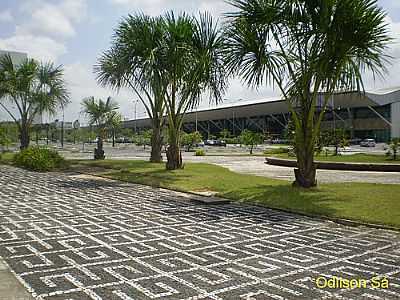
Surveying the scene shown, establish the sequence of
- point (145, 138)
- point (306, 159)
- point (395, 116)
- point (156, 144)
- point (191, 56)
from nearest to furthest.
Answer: point (306, 159)
point (191, 56)
point (156, 144)
point (145, 138)
point (395, 116)

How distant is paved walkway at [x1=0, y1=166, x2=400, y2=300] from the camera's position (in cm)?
438

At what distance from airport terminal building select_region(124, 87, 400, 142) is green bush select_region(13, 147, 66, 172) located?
104 feet

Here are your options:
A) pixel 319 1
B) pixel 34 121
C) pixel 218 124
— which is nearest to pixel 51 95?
pixel 34 121

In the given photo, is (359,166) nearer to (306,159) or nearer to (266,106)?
(306,159)

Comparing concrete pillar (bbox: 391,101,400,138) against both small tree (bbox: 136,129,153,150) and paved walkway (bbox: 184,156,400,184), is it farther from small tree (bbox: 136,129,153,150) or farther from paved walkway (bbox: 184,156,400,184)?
paved walkway (bbox: 184,156,400,184)

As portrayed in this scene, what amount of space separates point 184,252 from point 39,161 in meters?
15.0

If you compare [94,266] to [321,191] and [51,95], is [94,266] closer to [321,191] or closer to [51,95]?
[321,191]

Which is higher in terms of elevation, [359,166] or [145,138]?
[145,138]

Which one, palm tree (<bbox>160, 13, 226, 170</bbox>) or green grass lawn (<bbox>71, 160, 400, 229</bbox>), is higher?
palm tree (<bbox>160, 13, 226, 170</bbox>)

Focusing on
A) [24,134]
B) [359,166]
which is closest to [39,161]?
[24,134]

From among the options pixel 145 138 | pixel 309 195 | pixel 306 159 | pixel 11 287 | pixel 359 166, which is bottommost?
pixel 11 287

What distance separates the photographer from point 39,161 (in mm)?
19125

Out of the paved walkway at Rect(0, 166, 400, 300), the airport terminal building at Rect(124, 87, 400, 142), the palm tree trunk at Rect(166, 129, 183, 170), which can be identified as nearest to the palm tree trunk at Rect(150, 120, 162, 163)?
the palm tree trunk at Rect(166, 129, 183, 170)

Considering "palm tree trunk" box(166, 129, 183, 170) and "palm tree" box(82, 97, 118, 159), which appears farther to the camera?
"palm tree" box(82, 97, 118, 159)
